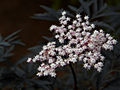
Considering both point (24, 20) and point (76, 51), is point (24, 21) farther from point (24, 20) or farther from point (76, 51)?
point (76, 51)

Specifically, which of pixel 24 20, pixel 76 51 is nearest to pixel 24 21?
pixel 24 20

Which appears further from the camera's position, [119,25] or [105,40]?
[119,25]

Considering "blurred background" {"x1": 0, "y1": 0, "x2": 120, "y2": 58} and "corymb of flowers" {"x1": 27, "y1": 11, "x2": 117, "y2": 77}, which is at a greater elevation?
"blurred background" {"x1": 0, "y1": 0, "x2": 120, "y2": 58}

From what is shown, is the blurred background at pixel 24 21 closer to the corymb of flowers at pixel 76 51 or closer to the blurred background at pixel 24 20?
the blurred background at pixel 24 20

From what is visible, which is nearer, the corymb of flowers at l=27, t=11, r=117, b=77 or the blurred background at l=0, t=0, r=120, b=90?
the corymb of flowers at l=27, t=11, r=117, b=77

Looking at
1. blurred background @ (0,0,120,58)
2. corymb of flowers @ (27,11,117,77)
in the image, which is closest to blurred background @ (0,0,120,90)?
blurred background @ (0,0,120,58)

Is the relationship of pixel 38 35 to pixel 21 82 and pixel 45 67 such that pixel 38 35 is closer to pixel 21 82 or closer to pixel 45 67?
pixel 21 82

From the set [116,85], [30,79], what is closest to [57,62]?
[30,79]

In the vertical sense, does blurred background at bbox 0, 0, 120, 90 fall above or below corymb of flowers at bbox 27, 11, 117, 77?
above

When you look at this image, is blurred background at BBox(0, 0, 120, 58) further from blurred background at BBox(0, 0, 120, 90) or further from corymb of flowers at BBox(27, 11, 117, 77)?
corymb of flowers at BBox(27, 11, 117, 77)
